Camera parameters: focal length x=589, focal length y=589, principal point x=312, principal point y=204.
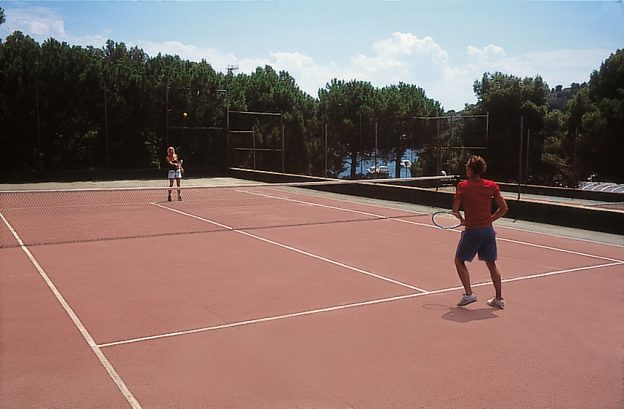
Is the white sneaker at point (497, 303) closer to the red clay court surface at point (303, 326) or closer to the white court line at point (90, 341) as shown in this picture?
the red clay court surface at point (303, 326)

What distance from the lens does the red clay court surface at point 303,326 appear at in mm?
4484

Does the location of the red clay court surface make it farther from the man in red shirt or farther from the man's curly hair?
the man's curly hair

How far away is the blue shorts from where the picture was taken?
6.66m

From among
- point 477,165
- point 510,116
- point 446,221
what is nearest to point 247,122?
point 510,116

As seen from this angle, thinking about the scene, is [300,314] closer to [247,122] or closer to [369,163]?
[247,122]

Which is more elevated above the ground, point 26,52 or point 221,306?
point 26,52

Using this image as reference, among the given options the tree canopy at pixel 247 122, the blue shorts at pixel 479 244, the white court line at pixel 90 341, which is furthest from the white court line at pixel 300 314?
the tree canopy at pixel 247 122

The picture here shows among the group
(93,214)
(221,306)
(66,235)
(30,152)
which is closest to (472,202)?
(221,306)

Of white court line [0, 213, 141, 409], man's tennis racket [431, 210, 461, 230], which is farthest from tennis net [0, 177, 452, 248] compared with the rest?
white court line [0, 213, 141, 409]

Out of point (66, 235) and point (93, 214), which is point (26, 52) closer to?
point (93, 214)

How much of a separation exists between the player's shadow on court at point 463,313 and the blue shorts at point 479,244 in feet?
1.90

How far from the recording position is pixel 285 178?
2566cm

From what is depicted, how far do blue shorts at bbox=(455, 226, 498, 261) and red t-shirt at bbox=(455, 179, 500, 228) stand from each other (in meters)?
0.08

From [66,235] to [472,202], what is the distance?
8.79 meters
